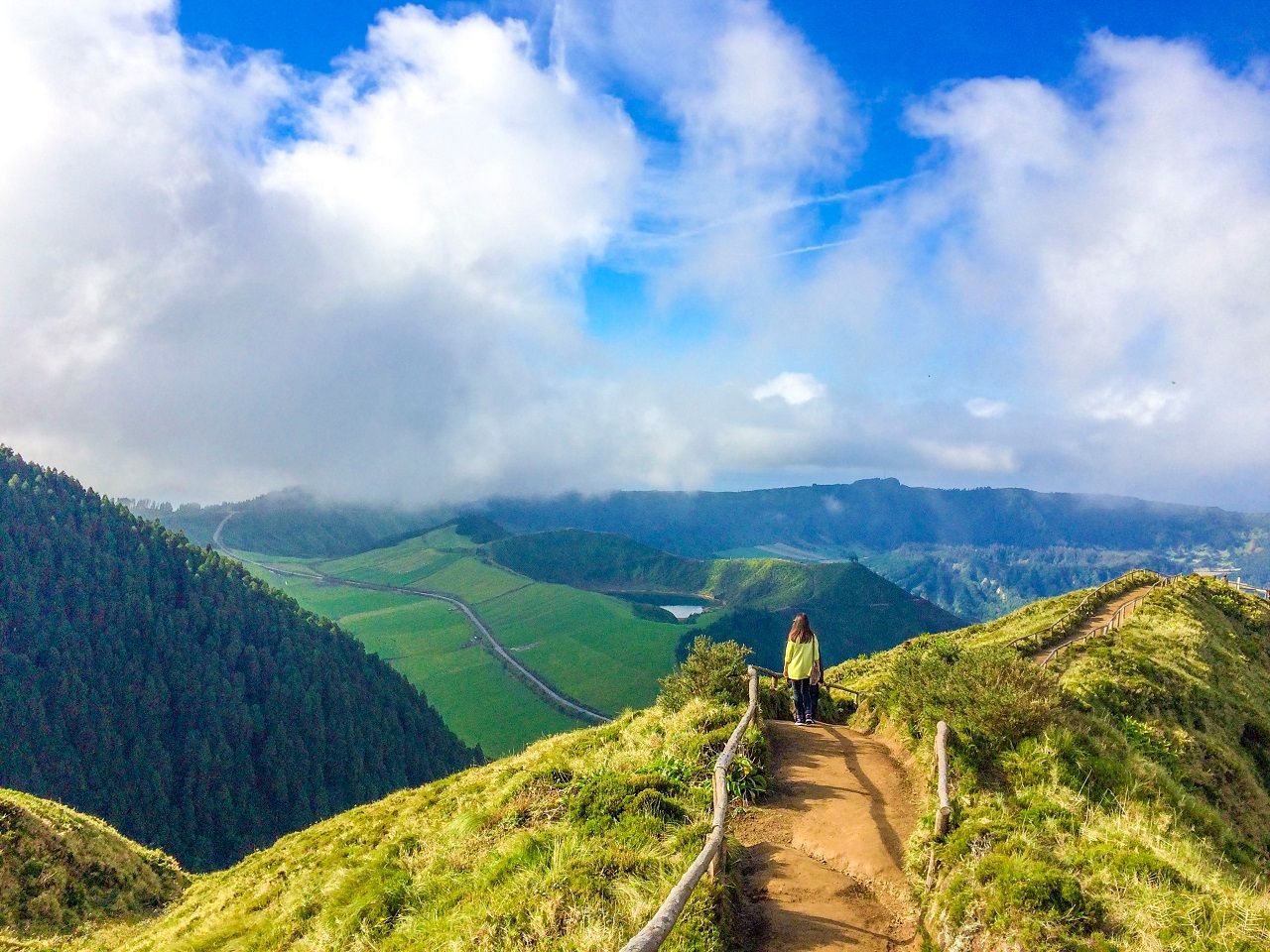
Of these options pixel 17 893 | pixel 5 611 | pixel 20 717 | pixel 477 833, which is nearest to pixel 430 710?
pixel 20 717

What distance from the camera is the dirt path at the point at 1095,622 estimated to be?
2956 centimetres

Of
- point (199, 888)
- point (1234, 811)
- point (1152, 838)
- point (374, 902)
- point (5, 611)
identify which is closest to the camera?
point (1152, 838)

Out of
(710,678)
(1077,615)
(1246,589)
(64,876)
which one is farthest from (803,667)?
(1246,589)

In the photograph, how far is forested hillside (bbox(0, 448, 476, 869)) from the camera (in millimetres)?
144500

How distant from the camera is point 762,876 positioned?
1154 cm

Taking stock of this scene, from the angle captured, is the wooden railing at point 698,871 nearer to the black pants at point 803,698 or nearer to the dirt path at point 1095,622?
Result: the black pants at point 803,698

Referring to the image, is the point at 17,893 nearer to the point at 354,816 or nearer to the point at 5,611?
the point at 354,816

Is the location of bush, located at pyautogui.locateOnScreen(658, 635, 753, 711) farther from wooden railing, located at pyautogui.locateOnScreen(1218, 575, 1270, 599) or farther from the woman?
wooden railing, located at pyautogui.locateOnScreen(1218, 575, 1270, 599)

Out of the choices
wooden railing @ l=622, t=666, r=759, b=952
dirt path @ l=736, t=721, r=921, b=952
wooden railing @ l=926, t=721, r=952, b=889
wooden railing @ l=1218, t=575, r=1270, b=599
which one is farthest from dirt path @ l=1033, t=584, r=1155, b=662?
wooden railing @ l=622, t=666, r=759, b=952

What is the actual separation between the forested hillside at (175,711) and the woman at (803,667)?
517 feet

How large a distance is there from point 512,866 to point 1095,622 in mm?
39655

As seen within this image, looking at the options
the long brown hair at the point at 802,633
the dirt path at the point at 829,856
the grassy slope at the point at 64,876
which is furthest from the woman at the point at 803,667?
the grassy slope at the point at 64,876

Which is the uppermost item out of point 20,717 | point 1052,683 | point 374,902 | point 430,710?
point 1052,683

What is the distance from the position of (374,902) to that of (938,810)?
10.8m
